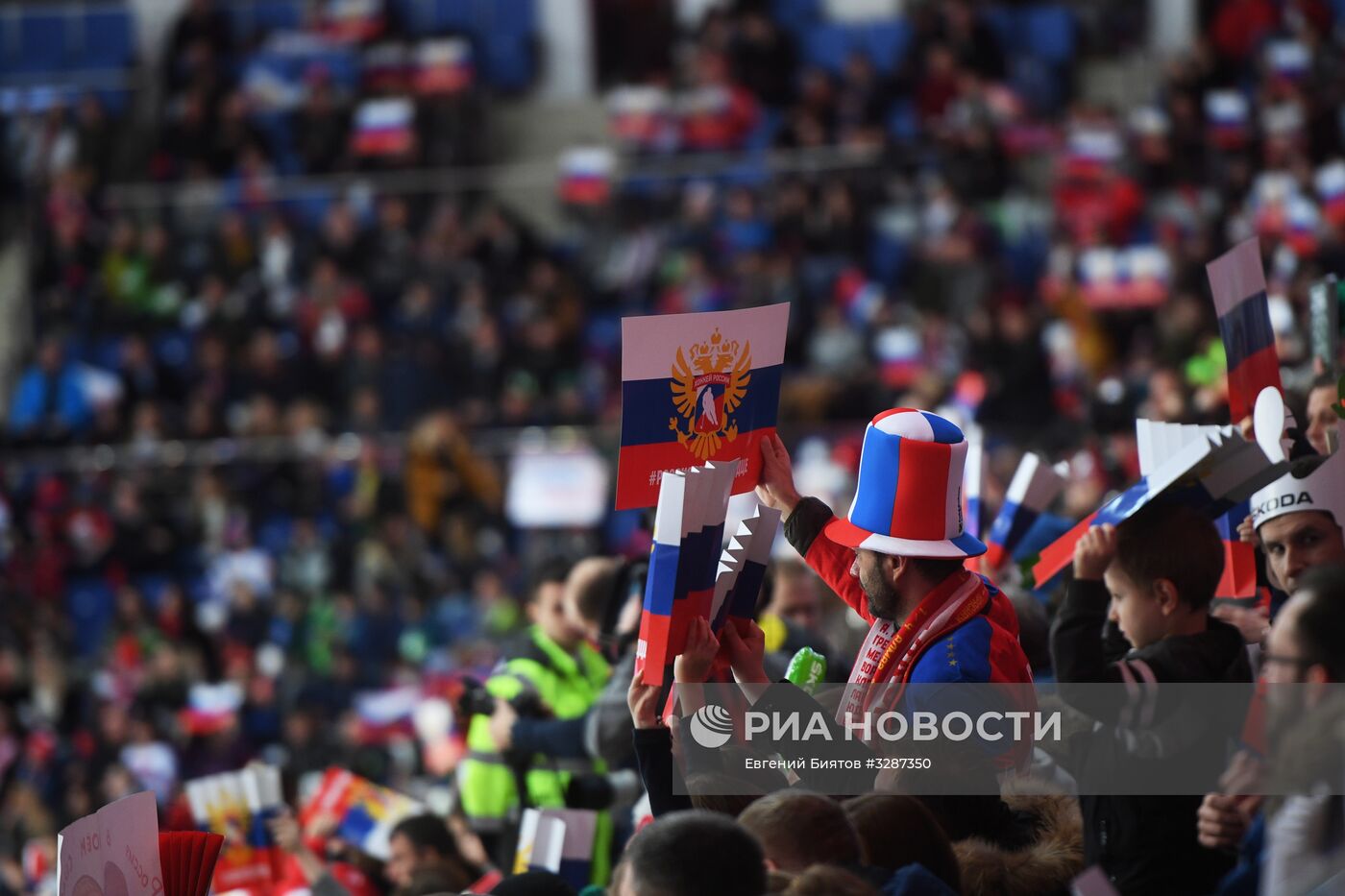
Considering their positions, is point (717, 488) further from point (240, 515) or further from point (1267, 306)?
point (240, 515)

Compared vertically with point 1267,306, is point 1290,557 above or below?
below

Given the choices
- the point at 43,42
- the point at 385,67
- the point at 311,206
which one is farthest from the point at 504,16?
the point at 43,42

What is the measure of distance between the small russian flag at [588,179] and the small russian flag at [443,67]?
1580 mm

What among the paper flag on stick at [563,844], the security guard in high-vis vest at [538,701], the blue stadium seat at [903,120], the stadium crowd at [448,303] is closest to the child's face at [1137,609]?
the paper flag on stick at [563,844]

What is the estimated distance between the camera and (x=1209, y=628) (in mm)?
3619

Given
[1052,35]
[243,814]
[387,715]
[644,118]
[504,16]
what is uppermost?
[504,16]

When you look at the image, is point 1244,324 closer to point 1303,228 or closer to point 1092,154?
point 1303,228

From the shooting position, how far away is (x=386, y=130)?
16.9 m

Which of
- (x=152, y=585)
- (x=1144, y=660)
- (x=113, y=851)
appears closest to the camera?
(x=113, y=851)

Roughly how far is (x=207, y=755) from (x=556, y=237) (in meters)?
6.51

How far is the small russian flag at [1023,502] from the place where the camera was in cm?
484

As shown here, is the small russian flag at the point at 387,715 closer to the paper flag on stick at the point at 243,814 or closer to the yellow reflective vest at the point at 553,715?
the yellow reflective vest at the point at 553,715

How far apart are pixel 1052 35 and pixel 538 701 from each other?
1225cm

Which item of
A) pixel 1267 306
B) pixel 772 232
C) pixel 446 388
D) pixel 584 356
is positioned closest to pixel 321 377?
pixel 446 388
